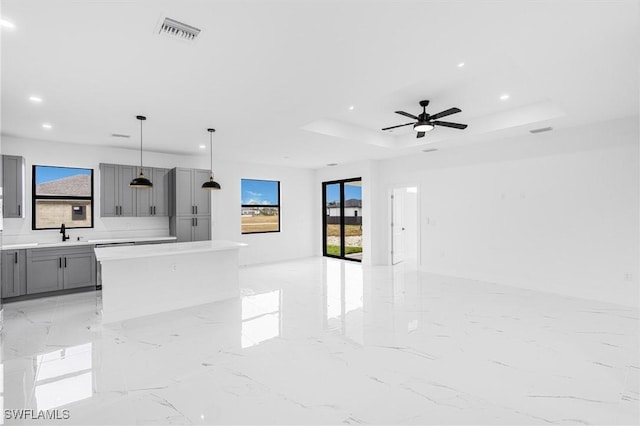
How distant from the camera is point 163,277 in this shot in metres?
4.41

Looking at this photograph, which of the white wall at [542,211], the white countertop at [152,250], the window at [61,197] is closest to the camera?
the white countertop at [152,250]

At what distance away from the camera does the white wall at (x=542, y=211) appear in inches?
182

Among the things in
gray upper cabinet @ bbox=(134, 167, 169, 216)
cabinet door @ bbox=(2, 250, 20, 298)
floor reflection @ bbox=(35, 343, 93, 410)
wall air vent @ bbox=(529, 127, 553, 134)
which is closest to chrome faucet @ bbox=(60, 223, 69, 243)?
cabinet door @ bbox=(2, 250, 20, 298)

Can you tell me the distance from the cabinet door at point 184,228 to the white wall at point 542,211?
4950 mm

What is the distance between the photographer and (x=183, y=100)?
146 inches

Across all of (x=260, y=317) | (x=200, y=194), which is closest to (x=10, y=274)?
(x=200, y=194)

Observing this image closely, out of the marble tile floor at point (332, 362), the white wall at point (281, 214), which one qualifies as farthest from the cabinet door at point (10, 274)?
the white wall at point (281, 214)

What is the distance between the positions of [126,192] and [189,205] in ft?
3.75

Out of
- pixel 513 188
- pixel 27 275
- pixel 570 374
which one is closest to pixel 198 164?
pixel 27 275

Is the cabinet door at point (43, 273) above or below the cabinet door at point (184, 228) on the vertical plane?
below

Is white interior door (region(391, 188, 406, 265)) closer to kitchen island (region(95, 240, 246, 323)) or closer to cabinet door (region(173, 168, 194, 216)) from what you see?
kitchen island (region(95, 240, 246, 323))

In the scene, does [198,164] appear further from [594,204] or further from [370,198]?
[594,204]

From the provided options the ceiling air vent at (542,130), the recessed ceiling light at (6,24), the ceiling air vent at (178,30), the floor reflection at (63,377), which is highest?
the ceiling air vent at (542,130)

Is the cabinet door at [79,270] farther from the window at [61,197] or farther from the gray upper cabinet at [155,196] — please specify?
the gray upper cabinet at [155,196]
